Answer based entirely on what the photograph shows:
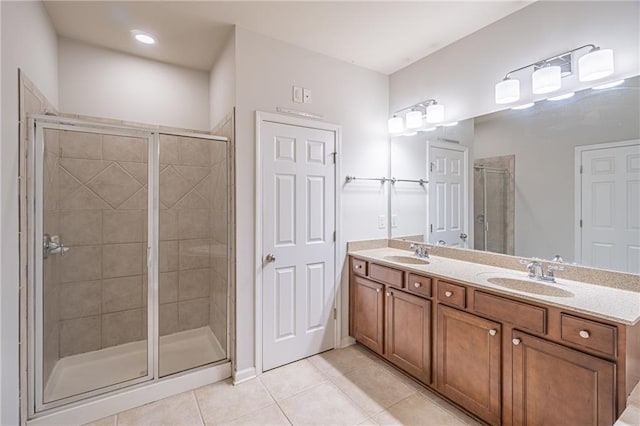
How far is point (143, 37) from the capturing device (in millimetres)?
2348

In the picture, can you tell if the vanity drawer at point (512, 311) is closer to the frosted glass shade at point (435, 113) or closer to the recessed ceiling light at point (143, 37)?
the frosted glass shade at point (435, 113)

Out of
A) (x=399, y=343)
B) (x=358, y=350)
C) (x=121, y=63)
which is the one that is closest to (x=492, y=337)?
(x=399, y=343)

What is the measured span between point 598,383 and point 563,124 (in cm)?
153

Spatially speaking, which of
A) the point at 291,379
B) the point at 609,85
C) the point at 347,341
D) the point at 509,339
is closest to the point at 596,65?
the point at 609,85

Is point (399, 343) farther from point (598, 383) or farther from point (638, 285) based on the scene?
point (638, 285)

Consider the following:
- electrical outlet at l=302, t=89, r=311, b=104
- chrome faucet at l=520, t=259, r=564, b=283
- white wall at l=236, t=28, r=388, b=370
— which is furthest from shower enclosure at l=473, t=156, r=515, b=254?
electrical outlet at l=302, t=89, r=311, b=104

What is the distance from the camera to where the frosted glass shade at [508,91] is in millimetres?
2016

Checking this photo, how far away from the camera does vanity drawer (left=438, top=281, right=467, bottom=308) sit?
1.81 metres

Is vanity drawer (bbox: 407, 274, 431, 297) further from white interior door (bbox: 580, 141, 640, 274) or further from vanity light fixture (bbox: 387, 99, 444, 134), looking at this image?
vanity light fixture (bbox: 387, 99, 444, 134)

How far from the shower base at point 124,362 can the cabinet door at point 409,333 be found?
4.61ft

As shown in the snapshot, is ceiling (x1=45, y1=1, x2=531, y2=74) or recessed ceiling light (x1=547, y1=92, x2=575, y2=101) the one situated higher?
ceiling (x1=45, y1=1, x2=531, y2=74)

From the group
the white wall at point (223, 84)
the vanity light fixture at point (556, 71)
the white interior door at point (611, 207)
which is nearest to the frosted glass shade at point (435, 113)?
the vanity light fixture at point (556, 71)

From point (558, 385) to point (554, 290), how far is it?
0.55 meters

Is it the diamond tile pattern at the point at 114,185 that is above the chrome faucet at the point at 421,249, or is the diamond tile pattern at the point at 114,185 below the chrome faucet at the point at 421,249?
above
